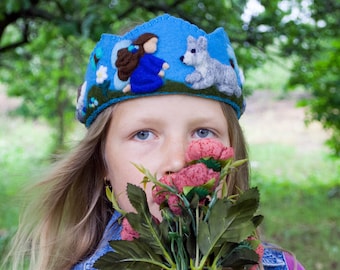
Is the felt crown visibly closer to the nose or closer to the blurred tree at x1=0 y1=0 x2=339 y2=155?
the nose

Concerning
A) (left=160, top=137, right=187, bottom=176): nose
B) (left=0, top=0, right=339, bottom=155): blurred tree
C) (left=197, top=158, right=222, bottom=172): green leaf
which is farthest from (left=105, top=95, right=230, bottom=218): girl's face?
(left=0, top=0, right=339, bottom=155): blurred tree

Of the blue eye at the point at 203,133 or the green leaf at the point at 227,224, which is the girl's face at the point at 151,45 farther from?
the green leaf at the point at 227,224

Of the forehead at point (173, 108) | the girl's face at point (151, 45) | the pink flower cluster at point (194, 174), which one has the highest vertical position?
the girl's face at point (151, 45)

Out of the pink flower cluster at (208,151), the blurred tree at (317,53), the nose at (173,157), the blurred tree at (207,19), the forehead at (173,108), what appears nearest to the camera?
the pink flower cluster at (208,151)

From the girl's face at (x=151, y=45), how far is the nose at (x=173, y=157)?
284 mm

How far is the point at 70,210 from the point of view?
196 cm

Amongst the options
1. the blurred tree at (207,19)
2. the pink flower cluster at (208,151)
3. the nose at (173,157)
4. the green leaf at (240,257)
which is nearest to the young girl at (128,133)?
the nose at (173,157)

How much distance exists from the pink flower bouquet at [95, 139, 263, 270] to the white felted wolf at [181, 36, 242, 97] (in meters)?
0.42

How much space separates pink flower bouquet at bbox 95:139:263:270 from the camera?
1142 mm

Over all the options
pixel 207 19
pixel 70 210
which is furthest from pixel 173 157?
pixel 207 19

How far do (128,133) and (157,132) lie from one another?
0.10 m

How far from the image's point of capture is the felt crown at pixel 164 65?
162cm

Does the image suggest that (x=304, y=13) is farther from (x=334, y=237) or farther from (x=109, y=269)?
(x=109, y=269)

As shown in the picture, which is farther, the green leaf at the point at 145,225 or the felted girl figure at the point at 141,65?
the felted girl figure at the point at 141,65
